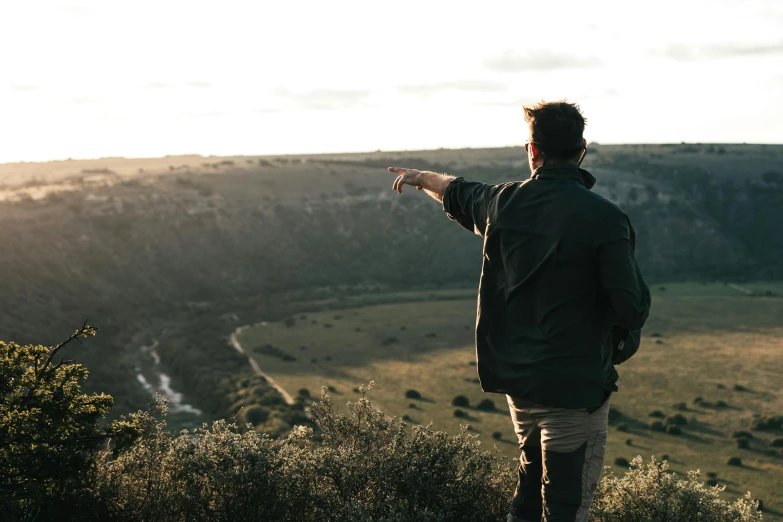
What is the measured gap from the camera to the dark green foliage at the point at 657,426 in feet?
146

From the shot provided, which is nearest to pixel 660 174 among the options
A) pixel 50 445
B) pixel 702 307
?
pixel 702 307

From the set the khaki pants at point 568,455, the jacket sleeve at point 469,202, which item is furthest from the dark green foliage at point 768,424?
the jacket sleeve at point 469,202

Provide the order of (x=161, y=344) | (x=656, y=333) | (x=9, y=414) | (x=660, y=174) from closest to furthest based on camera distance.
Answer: (x=9, y=414) → (x=161, y=344) → (x=656, y=333) → (x=660, y=174)

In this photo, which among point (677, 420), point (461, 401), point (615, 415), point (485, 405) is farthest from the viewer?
point (461, 401)

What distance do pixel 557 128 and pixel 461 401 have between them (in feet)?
145

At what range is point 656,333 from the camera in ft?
241

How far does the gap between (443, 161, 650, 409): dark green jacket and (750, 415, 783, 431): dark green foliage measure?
147 feet

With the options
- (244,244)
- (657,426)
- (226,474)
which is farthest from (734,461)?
(244,244)

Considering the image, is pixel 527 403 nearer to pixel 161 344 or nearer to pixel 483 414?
pixel 483 414

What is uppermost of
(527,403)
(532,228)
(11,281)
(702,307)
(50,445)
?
(532,228)

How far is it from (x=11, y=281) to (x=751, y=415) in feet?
178

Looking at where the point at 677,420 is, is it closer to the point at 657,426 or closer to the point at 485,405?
the point at 657,426

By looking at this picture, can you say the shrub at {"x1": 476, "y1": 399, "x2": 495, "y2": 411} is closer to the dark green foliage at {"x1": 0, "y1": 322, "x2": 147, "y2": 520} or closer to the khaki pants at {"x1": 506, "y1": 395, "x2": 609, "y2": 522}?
the dark green foliage at {"x1": 0, "y1": 322, "x2": 147, "y2": 520}

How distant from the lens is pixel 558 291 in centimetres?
522
